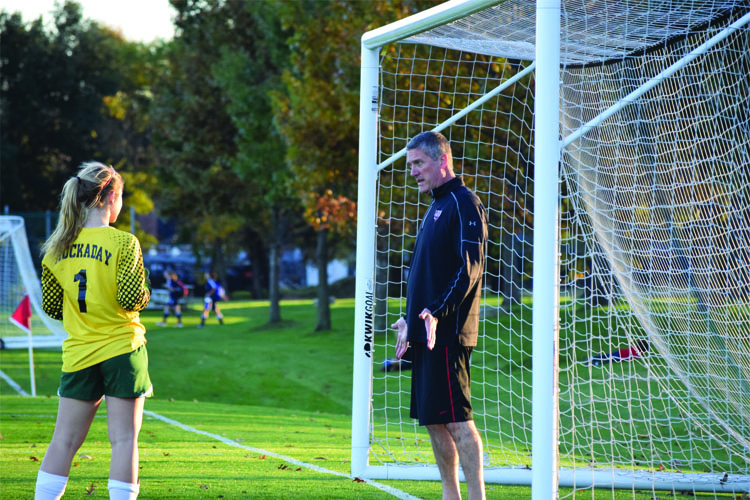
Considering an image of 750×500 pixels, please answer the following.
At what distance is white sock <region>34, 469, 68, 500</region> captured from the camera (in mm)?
3914

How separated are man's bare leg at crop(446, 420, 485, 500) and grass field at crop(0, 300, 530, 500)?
5.05ft

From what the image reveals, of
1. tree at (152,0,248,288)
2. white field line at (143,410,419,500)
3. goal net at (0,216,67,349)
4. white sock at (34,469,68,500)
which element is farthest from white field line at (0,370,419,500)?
tree at (152,0,248,288)

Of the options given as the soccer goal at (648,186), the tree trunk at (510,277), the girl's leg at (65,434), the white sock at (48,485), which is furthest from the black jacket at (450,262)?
the tree trunk at (510,277)

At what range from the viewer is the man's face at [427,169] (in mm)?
4480

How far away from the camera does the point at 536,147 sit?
424 centimetres

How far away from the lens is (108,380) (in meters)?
3.90

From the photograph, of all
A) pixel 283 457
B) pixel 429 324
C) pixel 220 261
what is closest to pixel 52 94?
pixel 220 261

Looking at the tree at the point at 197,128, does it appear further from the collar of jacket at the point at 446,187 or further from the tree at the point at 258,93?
the collar of jacket at the point at 446,187

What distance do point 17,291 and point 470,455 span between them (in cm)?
1786

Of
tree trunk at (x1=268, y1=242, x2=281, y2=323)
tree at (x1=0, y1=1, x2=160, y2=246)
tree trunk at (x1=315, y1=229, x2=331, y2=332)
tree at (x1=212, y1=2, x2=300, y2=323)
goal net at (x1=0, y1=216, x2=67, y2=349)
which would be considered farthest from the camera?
tree at (x1=0, y1=1, x2=160, y2=246)

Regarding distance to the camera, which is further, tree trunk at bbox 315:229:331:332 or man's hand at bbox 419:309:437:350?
tree trunk at bbox 315:229:331:332

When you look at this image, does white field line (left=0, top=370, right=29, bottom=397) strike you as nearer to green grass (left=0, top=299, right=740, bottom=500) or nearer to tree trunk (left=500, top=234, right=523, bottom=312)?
green grass (left=0, top=299, right=740, bottom=500)

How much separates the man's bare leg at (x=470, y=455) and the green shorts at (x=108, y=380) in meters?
1.71

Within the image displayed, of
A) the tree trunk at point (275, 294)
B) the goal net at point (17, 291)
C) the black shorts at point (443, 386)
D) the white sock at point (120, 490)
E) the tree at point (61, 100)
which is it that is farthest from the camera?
the tree at point (61, 100)
